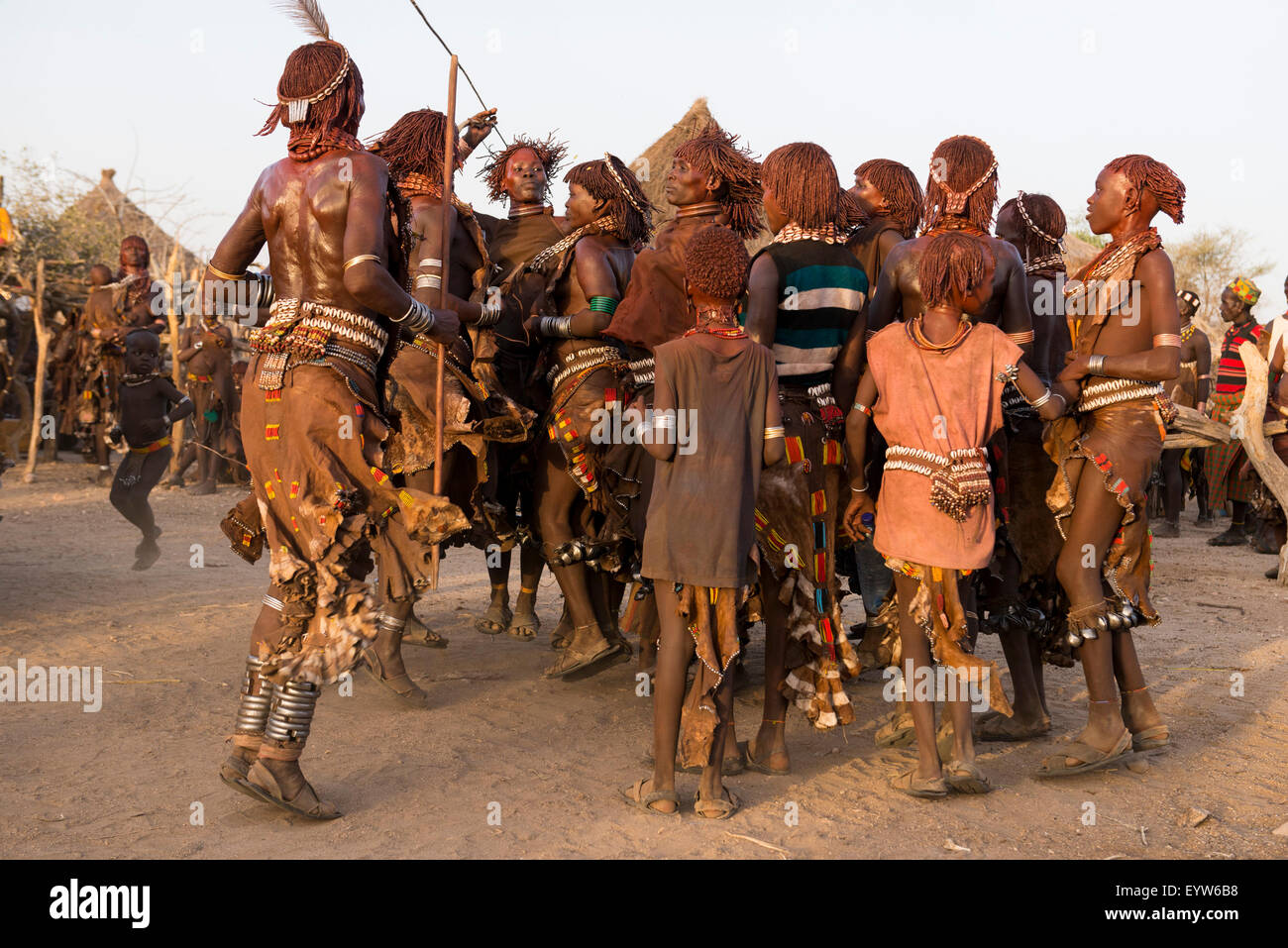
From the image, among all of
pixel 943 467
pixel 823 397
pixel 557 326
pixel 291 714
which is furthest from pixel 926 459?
pixel 291 714

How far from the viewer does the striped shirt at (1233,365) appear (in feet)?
39.9

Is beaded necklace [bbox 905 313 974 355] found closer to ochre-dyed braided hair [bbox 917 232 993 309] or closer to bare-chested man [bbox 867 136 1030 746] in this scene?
ochre-dyed braided hair [bbox 917 232 993 309]

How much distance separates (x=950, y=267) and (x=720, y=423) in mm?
1086

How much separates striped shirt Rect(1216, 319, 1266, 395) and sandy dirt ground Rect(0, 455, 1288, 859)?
564 centimetres

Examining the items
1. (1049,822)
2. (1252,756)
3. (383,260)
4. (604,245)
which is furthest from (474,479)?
(1252,756)

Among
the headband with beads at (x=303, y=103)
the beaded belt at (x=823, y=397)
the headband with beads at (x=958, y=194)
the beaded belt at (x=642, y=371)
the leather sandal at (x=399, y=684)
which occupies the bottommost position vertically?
the leather sandal at (x=399, y=684)

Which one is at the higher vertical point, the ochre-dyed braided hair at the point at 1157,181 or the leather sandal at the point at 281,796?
the ochre-dyed braided hair at the point at 1157,181

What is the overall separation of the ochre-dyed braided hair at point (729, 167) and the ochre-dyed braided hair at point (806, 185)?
52cm

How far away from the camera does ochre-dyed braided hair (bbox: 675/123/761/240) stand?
5277 millimetres

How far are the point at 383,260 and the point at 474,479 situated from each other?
214 centimetres

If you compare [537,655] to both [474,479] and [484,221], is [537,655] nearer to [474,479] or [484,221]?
[474,479]

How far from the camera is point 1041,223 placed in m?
5.45

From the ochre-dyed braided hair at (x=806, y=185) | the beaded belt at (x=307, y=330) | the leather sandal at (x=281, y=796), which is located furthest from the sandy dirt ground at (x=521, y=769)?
the ochre-dyed braided hair at (x=806, y=185)

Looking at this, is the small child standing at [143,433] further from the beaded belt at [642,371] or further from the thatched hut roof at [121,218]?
the thatched hut roof at [121,218]
